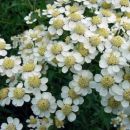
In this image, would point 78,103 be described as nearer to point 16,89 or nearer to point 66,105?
point 66,105

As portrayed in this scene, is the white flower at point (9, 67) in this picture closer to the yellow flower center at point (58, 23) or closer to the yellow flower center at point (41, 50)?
the yellow flower center at point (41, 50)

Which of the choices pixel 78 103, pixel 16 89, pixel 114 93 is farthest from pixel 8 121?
pixel 114 93

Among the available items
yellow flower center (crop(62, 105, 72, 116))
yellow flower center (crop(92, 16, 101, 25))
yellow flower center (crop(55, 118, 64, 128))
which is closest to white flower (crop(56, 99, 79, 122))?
yellow flower center (crop(62, 105, 72, 116))

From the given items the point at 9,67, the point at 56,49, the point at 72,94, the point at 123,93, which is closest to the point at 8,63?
the point at 9,67

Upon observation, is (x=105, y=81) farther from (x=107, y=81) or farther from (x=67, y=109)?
(x=67, y=109)

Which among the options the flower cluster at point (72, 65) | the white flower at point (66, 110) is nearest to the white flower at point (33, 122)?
the flower cluster at point (72, 65)

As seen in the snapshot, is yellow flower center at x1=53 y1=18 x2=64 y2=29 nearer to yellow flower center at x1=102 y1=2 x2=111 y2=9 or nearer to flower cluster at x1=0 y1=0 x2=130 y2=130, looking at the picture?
flower cluster at x1=0 y1=0 x2=130 y2=130
